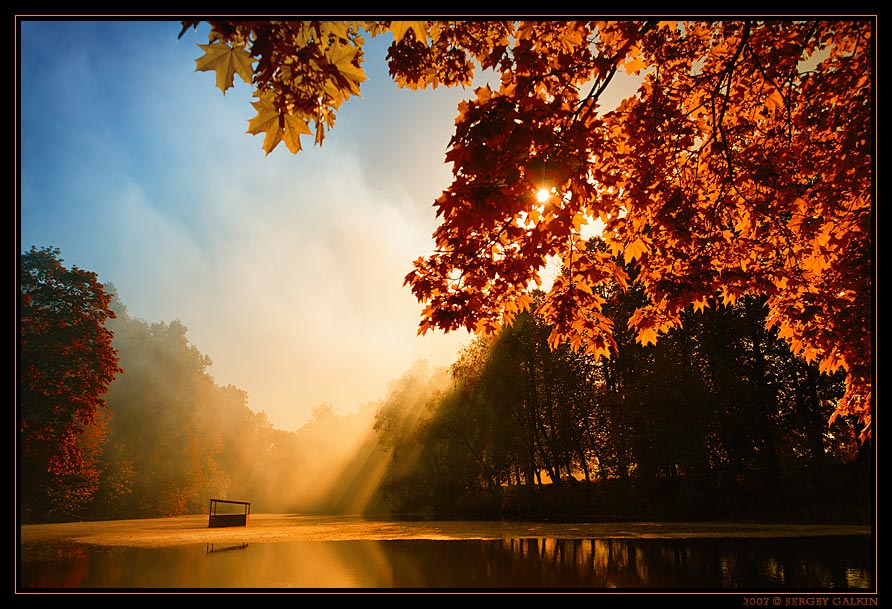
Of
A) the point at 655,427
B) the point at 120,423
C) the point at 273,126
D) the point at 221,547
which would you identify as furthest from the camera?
the point at 120,423

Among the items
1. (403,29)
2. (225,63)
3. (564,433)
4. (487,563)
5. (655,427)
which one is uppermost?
(403,29)

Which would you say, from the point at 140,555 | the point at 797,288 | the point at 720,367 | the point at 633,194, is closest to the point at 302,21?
the point at 633,194

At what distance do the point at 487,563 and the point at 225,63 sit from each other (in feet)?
27.4

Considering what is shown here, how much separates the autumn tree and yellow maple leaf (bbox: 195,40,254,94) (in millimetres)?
21547

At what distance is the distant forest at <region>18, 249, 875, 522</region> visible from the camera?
18.5 metres

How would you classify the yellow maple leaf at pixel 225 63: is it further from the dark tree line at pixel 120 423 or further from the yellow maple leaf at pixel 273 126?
the dark tree line at pixel 120 423

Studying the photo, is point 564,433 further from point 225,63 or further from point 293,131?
point 225,63

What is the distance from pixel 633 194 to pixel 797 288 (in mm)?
2113

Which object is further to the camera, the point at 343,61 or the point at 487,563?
the point at 487,563

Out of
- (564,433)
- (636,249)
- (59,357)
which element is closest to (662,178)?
(636,249)

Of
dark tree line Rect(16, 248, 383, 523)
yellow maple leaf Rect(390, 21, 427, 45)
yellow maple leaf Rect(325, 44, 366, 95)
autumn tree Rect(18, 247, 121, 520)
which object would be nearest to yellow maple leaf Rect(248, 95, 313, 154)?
yellow maple leaf Rect(325, 44, 366, 95)

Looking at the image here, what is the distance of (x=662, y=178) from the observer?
5.68 meters

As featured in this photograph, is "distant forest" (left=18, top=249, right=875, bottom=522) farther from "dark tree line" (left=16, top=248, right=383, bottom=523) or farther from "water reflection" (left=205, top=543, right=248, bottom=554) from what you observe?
"water reflection" (left=205, top=543, right=248, bottom=554)
